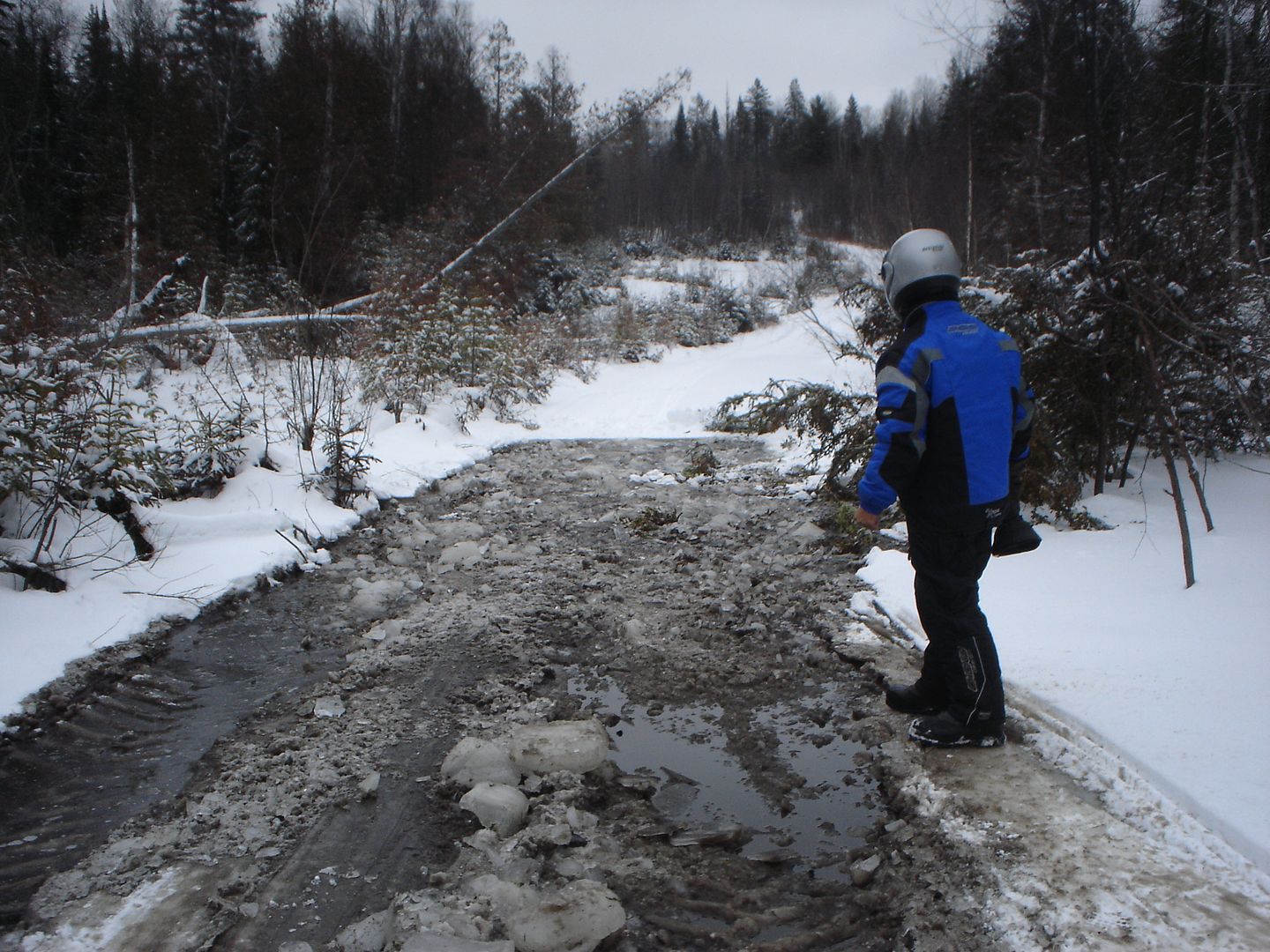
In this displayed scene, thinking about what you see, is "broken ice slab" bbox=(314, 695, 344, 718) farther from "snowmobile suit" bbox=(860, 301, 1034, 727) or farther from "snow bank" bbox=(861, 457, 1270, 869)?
"snow bank" bbox=(861, 457, 1270, 869)

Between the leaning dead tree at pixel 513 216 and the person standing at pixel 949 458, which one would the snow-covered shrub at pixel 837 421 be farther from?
the leaning dead tree at pixel 513 216

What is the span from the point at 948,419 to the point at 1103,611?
1730mm

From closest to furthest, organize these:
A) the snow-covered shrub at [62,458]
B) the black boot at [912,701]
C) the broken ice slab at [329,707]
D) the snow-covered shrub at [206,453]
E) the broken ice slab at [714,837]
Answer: the broken ice slab at [714,837], the black boot at [912,701], the broken ice slab at [329,707], the snow-covered shrub at [62,458], the snow-covered shrub at [206,453]

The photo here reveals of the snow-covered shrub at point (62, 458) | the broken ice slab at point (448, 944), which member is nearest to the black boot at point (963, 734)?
the broken ice slab at point (448, 944)

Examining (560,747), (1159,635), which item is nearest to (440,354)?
(560,747)

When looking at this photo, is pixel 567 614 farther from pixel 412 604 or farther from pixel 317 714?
pixel 317 714

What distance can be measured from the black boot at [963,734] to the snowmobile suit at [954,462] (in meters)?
0.02

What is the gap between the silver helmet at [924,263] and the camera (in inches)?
108

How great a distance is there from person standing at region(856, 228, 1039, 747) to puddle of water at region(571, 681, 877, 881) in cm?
38

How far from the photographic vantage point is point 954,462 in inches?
104

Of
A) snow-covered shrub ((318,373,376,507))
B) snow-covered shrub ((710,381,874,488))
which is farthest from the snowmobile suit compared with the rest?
snow-covered shrub ((318,373,376,507))

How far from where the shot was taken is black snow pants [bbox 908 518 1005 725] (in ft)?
8.90

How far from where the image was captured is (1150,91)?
4875mm

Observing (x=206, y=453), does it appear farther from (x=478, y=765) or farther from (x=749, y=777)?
(x=749, y=777)
